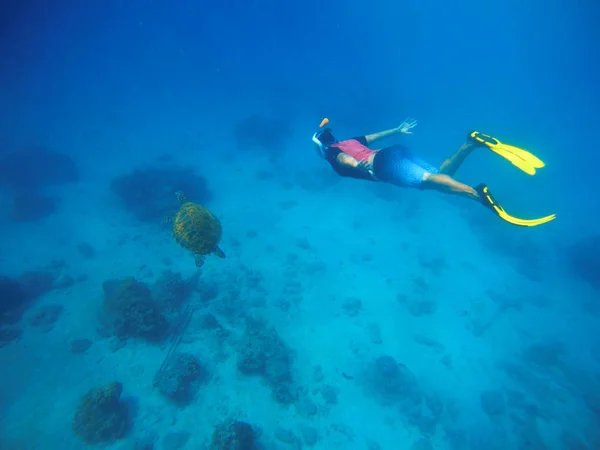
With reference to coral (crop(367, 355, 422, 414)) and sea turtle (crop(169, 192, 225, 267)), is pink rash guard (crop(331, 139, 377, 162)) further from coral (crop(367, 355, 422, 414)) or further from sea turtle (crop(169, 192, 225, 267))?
coral (crop(367, 355, 422, 414))

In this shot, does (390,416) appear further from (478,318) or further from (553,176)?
(553,176)

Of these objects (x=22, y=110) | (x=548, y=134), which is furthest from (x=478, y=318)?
(x=548, y=134)

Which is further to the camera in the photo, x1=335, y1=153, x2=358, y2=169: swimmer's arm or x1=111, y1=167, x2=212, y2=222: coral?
x1=111, y1=167, x2=212, y2=222: coral

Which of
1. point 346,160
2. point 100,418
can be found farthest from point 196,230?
point 100,418

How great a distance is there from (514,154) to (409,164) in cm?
220

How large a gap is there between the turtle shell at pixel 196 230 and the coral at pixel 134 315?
5181 mm

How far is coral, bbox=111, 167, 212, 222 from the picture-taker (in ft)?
56.3

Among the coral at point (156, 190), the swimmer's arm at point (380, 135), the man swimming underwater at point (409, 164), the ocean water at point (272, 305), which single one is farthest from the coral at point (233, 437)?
the coral at point (156, 190)

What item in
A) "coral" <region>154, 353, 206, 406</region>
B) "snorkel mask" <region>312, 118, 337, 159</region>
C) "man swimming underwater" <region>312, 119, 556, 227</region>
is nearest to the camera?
"man swimming underwater" <region>312, 119, 556, 227</region>

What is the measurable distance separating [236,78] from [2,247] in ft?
142

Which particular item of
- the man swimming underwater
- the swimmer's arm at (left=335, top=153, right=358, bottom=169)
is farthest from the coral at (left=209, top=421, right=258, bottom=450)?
the swimmer's arm at (left=335, top=153, right=358, bottom=169)

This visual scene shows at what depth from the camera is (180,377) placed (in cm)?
931

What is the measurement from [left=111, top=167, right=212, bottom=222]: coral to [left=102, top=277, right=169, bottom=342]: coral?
272 inches

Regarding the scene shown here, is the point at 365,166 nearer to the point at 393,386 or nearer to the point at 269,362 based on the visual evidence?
the point at 269,362
